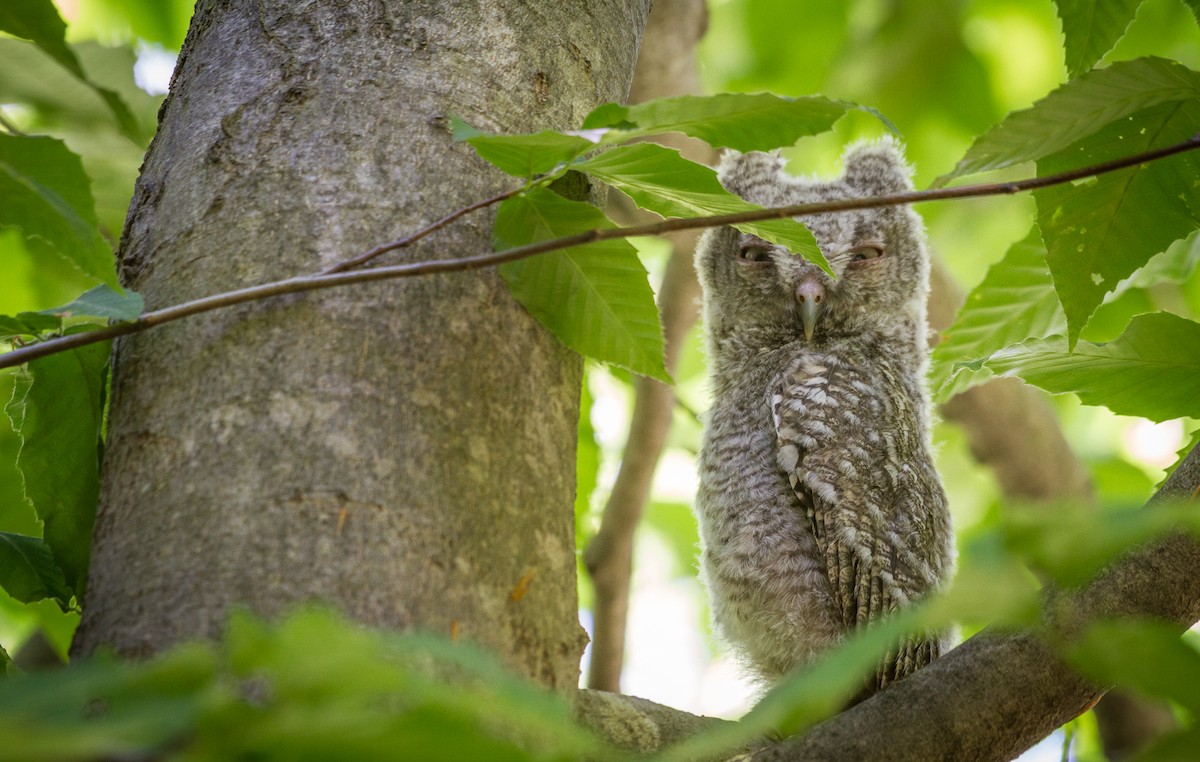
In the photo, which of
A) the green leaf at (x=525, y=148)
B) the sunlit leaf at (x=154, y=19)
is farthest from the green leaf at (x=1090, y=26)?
the sunlit leaf at (x=154, y=19)

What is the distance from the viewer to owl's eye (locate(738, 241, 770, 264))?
2660 millimetres

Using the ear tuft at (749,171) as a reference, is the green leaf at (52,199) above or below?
below

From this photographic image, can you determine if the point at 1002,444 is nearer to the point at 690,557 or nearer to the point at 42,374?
the point at 690,557

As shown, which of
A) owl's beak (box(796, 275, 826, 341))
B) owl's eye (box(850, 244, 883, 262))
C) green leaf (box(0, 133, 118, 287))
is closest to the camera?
green leaf (box(0, 133, 118, 287))

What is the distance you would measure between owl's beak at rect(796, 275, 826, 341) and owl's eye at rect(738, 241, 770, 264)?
0.17m

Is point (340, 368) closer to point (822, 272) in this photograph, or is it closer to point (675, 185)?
point (675, 185)

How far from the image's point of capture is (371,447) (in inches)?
38.0

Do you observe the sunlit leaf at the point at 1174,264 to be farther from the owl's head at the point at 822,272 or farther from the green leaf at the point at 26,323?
the green leaf at the point at 26,323

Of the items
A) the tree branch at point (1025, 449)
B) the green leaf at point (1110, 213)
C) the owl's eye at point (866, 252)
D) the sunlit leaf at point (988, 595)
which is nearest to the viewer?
the sunlit leaf at point (988, 595)

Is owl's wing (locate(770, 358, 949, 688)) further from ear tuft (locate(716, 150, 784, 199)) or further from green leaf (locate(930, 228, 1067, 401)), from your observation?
ear tuft (locate(716, 150, 784, 199))

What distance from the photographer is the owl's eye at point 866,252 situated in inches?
104

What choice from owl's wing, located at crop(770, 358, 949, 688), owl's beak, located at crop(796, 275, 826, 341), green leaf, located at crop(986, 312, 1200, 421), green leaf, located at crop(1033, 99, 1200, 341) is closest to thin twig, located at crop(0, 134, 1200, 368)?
green leaf, located at crop(1033, 99, 1200, 341)

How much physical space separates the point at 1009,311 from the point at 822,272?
0.86 m

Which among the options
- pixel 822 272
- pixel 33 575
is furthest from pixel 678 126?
pixel 822 272
